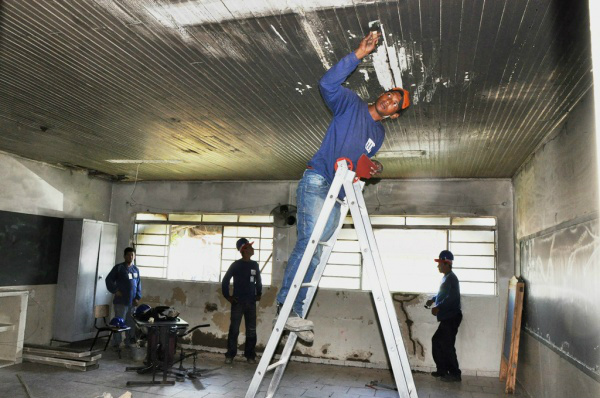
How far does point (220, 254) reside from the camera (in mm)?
8180

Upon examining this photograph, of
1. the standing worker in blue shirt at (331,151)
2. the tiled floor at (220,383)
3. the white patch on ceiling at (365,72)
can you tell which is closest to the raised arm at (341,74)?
the standing worker in blue shirt at (331,151)

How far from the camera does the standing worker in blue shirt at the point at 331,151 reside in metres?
2.41

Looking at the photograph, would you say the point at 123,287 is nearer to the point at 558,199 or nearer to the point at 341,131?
the point at 341,131

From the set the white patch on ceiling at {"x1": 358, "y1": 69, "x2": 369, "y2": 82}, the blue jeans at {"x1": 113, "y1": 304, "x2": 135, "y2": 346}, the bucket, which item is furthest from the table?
the white patch on ceiling at {"x1": 358, "y1": 69, "x2": 369, "y2": 82}

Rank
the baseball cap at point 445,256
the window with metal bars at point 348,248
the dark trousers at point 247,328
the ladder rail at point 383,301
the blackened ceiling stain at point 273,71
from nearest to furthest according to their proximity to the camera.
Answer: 1. the ladder rail at point 383,301
2. the blackened ceiling stain at point 273,71
3. the baseball cap at point 445,256
4. the dark trousers at point 247,328
5. the window with metal bars at point 348,248

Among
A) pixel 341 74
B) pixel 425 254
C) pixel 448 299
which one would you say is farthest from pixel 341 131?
pixel 425 254

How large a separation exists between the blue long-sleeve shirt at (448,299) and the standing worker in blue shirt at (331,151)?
4373 mm

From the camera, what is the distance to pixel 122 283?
7.64 meters

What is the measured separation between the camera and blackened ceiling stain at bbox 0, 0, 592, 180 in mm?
2684

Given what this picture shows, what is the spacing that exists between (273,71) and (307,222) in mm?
1556

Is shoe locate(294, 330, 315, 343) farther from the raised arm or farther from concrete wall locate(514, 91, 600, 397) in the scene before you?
concrete wall locate(514, 91, 600, 397)

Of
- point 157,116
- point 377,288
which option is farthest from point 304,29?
point 157,116

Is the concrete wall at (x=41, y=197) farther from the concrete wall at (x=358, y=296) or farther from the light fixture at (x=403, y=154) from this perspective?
the light fixture at (x=403, y=154)

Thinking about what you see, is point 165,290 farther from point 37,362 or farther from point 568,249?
point 568,249
